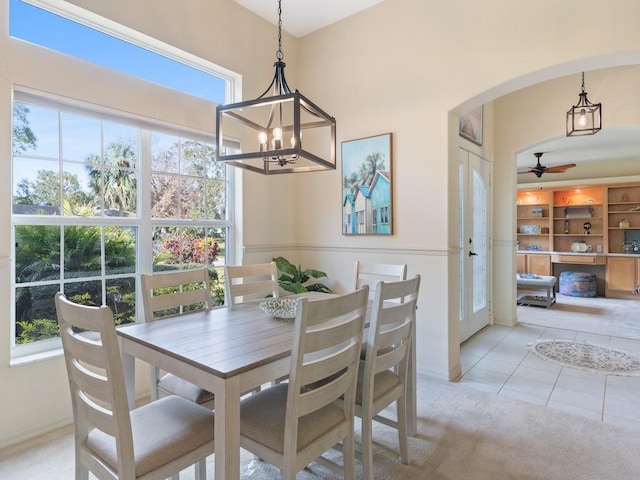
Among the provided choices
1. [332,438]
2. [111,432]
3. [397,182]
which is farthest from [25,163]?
[397,182]

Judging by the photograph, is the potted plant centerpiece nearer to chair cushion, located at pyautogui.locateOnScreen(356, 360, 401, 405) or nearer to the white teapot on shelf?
chair cushion, located at pyautogui.locateOnScreen(356, 360, 401, 405)

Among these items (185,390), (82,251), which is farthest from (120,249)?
(185,390)

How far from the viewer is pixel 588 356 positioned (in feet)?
11.8

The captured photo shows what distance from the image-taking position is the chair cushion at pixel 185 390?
175cm

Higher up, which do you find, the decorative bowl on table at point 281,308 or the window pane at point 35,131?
the window pane at point 35,131

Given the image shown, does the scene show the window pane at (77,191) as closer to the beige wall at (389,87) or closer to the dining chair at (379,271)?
the beige wall at (389,87)

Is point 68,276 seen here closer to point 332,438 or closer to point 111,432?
point 111,432

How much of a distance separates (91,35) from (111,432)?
263 centimetres

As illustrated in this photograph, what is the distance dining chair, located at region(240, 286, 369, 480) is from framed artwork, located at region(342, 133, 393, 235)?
2.01 meters

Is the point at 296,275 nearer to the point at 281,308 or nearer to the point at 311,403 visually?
the point at 281,308

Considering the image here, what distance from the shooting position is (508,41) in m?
2.74

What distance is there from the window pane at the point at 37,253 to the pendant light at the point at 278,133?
4.11 ft

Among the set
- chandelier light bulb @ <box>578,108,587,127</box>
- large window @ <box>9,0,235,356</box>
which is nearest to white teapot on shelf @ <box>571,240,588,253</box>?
chandelier light bulb @ <box>578,108,587,127</box>

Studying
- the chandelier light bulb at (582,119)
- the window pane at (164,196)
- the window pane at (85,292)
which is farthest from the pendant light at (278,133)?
the chandelier light bulb at (582,119)
